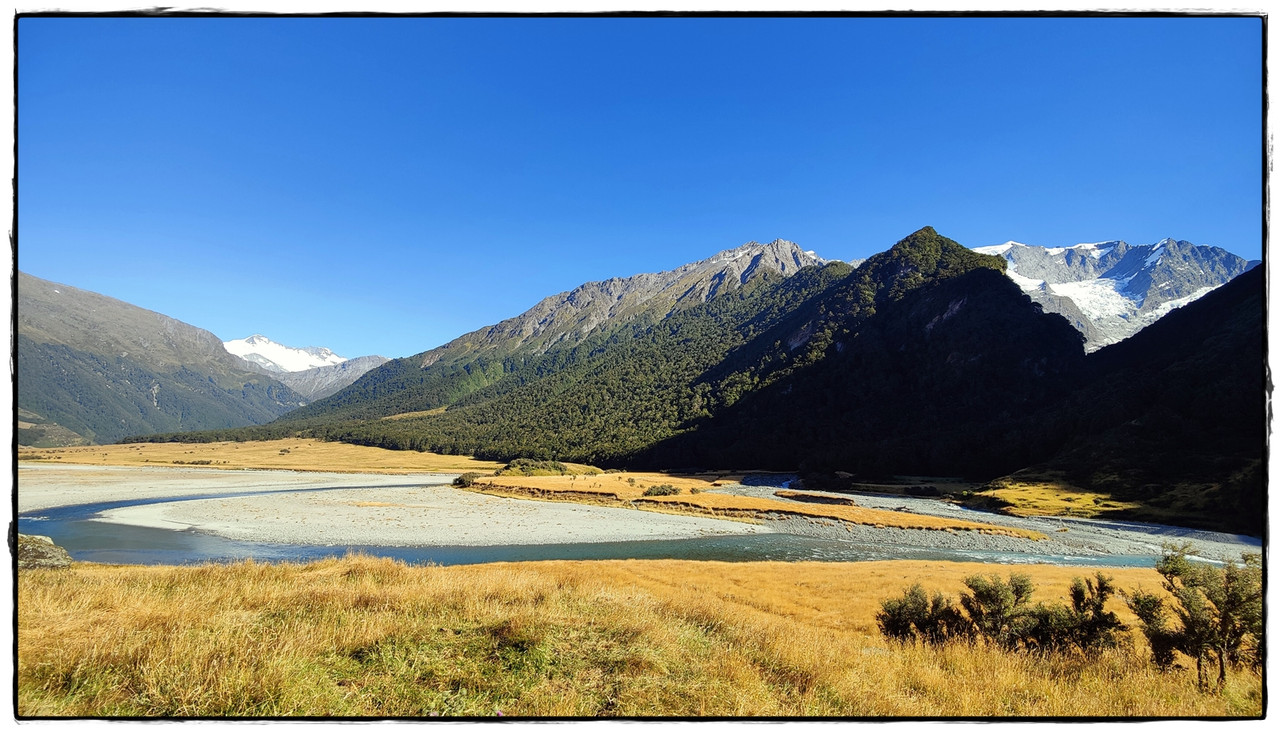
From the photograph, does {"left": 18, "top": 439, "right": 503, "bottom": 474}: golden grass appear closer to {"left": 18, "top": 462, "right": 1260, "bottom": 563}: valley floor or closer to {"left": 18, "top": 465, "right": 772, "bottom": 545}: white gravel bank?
{"left": 18, "top": 465, "right": 772, "bottom": 545}: white gravel bank

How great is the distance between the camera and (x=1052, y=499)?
54031 mm

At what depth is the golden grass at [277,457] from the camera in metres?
104

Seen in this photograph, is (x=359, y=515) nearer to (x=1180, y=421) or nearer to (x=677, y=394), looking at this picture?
(x=1180, y=421)

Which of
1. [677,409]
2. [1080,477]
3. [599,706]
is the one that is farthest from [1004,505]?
[677,409]

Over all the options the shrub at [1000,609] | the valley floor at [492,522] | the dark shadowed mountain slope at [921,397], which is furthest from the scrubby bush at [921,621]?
the dark shadowed mountain slope at [921,397]

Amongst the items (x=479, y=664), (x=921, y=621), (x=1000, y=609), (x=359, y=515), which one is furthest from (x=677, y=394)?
(x=479, y=664)

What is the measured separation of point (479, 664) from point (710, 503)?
50.6 meters

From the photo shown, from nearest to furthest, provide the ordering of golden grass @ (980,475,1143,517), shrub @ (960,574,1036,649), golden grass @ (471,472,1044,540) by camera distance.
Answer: shrub @ (960,574,1036,649), golden grass @ (471,472,1044,540), golden grass @ (980,475,1143,517)

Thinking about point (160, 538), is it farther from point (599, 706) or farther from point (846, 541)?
point (846, 541)

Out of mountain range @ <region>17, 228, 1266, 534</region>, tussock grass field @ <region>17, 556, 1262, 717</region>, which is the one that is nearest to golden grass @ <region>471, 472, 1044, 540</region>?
mountain range @ <region>17, 228, 1266, 534</region>

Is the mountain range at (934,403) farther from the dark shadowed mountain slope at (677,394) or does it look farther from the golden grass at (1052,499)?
the golden grass at (1052,499)

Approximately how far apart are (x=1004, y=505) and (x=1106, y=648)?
5480 cm

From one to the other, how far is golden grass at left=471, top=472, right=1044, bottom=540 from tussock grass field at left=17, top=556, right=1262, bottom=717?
3985 cm

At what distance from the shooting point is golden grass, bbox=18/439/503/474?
10350 centimetres
